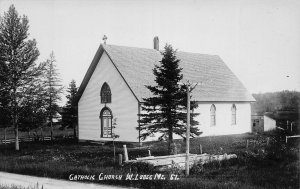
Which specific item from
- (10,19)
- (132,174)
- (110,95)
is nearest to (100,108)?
(110,95)

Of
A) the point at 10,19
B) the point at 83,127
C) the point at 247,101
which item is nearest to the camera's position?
the point at 10,19

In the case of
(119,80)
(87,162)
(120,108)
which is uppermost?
(119,80)

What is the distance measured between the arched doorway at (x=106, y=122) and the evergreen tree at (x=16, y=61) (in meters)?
6.18

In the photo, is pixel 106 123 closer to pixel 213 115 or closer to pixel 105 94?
pixel 105 94

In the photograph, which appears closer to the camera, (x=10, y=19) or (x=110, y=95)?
(x=10, y=19)

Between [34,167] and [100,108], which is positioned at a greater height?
[100,108]

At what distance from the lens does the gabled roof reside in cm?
3166

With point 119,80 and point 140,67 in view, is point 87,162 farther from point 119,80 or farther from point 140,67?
point 140,67

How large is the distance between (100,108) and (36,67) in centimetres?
628

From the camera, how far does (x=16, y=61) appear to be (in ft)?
98.9

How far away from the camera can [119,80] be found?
31594 millimetres

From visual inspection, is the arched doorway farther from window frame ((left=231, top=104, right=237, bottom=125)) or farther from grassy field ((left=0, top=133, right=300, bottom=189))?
window frame ((left=231, top=104, right=237, bottom=125))

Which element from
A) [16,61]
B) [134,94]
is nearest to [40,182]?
[134,94]

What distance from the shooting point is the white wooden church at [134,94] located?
3103 centimetres
